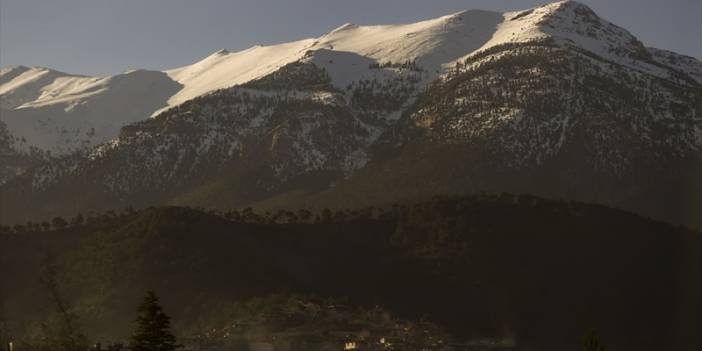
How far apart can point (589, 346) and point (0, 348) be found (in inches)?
2592

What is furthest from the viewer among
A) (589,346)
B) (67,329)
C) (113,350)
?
(113,350)

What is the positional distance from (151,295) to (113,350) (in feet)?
149

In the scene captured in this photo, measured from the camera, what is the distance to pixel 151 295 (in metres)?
104

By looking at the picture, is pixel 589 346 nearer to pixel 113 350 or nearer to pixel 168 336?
Answer: pixel 168 336

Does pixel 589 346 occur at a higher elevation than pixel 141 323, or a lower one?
lower

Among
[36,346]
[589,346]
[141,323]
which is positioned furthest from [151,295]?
[589,346]

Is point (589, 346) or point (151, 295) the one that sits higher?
point (151, 295)

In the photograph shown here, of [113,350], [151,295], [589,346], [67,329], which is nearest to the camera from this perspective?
[151,295]

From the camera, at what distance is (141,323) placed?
10612 cm

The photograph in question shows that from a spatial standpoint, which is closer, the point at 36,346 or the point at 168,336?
the point at 168,336

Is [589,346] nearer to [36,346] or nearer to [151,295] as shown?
[151,295]

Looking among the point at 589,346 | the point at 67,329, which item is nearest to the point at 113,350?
the point at 67,329

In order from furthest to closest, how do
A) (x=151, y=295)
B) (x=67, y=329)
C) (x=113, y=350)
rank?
(x=113, y=350)
(x=67, y=329)
(x=151, y=295)

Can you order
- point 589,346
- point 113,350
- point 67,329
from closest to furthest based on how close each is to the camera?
point 589,346
point 67,329
point 113,350
